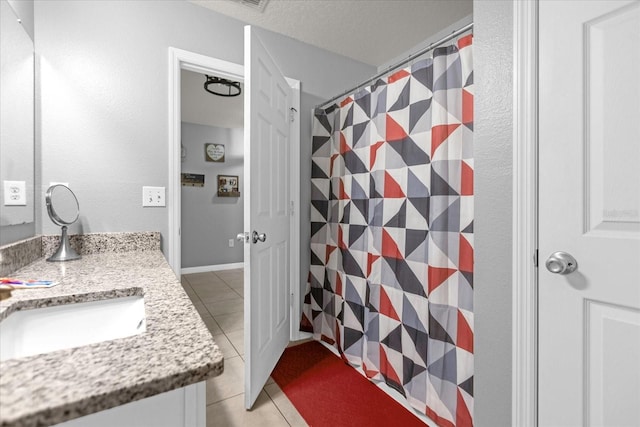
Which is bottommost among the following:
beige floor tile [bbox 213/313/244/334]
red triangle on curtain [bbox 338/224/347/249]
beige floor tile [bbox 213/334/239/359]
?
beige floor tile [bbox 213/334/239/359]

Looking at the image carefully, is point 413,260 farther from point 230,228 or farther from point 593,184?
point 230,228

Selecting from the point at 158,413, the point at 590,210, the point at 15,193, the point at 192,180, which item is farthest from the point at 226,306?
the point at 590,210

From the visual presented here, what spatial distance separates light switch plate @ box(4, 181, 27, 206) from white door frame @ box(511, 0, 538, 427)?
1.81 meters

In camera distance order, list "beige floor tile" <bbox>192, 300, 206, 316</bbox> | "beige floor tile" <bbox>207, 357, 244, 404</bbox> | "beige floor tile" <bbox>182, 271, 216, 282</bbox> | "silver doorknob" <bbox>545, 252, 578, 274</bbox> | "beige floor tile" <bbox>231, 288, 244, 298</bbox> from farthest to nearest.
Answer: "beige floor tile" <bbox>182, 271, 216, 282</bbox>, "beige floor tile" <bbox>231, 288, 244, 298</bbox>, "beige floor tile" <bbox>192, 300, 206, 316</bbox>, "beige floor tile" <bbox>207, 357, 244, 404</bbox>, "silver doorknob" <bbox>545, 252, 578, 274</bbox>

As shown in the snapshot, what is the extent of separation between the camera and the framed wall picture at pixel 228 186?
474 cm

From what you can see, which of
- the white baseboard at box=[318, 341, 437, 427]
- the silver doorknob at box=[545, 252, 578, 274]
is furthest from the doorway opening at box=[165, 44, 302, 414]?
the silver doorknob at box=[545, 252, 578, 274]

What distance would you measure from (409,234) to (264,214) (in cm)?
80

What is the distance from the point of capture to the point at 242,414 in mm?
1445

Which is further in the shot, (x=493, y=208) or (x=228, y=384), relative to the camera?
(x=228, y=384)

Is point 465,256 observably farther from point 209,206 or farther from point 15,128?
point 209,206

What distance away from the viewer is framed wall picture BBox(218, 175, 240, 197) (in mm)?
A: 4738

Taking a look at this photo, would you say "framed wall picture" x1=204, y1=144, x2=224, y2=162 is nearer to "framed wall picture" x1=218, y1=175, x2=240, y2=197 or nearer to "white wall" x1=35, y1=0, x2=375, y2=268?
"framed wall picture" x1=218, y1=175, x2=240, y2=197

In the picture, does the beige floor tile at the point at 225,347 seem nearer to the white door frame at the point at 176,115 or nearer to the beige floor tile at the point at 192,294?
the white door frame at the point at 176,115

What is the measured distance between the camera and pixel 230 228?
191 inches
